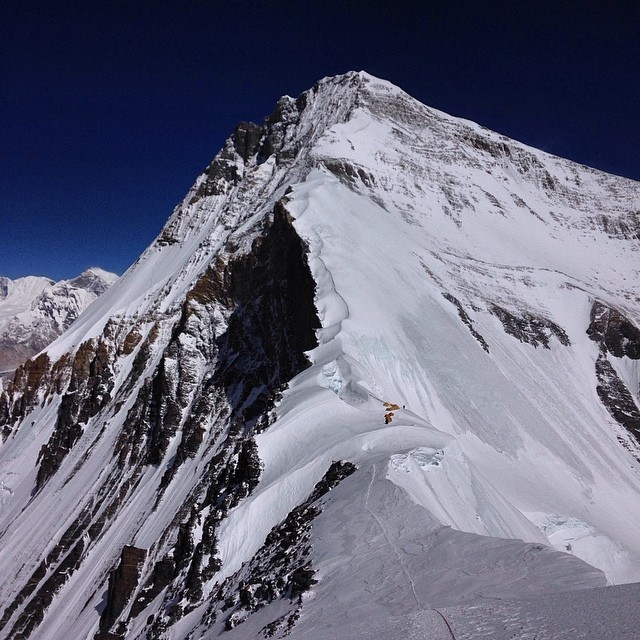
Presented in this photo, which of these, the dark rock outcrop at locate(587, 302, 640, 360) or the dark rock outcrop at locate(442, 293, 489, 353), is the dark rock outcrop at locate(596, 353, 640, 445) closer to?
the dark rock outcrop at locate(587, 302, 640, 360)

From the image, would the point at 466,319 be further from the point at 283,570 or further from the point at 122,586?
the point at 283,570

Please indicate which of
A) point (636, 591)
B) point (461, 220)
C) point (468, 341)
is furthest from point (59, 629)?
point (461, 220)

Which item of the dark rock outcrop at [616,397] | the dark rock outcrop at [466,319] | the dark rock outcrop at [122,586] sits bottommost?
the dark rock outcrop at [122,586]

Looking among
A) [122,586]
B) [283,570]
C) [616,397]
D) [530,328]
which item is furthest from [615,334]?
[283,570]

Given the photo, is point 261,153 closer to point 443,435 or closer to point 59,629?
point 59,629

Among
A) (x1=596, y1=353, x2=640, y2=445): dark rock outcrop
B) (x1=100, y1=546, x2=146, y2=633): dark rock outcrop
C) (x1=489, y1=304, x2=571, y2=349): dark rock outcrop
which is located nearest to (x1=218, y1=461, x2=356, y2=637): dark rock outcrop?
(x1=100, y1=546, x2=146, y2=633): dark rock outcrop

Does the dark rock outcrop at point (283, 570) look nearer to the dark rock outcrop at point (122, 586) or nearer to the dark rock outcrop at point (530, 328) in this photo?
the dark rock outcrop at point (122, 586)

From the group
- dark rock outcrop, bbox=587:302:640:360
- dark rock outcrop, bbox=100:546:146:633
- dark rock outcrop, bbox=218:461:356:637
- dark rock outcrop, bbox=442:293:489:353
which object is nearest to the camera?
dark rock outcrop, bbox=218:461:356:637

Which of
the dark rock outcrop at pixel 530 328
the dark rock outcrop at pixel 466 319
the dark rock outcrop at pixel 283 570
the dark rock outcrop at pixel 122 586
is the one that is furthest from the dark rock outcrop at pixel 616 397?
the dark rock outcrop at pixel 122 586
